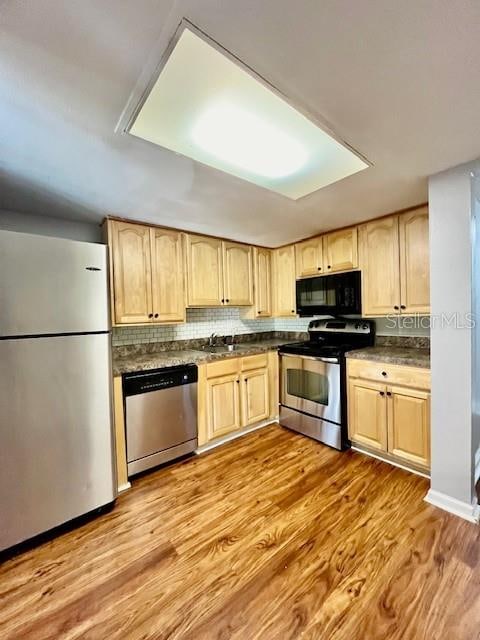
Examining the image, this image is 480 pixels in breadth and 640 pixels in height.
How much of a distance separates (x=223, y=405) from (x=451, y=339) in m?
1.96

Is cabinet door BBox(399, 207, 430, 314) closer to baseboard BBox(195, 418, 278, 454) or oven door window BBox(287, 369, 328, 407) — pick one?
oven door window BBox(287, 369, 328, 407)

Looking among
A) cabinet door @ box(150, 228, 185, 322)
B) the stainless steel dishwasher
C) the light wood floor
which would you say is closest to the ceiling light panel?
cabinet door @ box(150, 228, 185, 322)

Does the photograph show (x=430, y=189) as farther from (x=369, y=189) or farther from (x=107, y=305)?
(x=107, y=305)

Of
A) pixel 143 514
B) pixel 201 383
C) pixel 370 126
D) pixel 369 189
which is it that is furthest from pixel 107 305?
pixel 369 189

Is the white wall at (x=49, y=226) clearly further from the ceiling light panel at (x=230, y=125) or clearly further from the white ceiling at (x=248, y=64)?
the ceiling light panel at (x=230, y=125)

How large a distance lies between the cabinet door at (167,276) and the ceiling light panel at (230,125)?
1.21 meters

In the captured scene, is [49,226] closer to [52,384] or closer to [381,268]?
[52,384]

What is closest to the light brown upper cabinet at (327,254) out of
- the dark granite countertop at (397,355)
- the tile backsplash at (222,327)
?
the tile backsplash at (222,327)

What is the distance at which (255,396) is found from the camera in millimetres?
2992

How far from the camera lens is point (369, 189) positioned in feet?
6.38

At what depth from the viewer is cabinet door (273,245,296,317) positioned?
11.1 ft

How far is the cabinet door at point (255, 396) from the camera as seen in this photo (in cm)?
289

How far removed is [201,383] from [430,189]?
7.60 feet

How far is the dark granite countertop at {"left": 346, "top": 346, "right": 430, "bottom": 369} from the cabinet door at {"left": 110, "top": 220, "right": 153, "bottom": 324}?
76.9 inches
